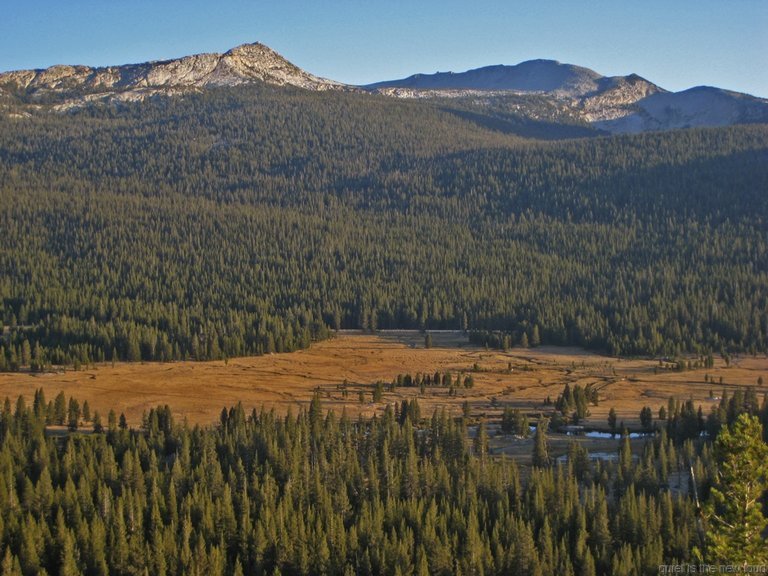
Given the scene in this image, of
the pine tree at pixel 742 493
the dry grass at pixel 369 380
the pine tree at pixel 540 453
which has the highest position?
the pine tree at pixel 742 493

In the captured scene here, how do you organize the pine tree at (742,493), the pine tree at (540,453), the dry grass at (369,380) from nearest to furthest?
1. the pine tree at (742,493)
2. the pine tree at (540,453)
3. the dry grass at (369,380)

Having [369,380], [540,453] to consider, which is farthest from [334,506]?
[369,380]

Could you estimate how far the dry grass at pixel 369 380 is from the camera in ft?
416

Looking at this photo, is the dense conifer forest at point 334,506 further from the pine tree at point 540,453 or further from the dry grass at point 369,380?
the dry grass at point 369,380

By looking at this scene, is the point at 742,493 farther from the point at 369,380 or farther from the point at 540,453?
the point at 369,380

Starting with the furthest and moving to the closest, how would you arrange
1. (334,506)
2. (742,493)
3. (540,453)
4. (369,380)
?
(369,380)
(540,453)
(334,506)
(742,493)

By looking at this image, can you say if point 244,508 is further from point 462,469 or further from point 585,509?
point 585,509

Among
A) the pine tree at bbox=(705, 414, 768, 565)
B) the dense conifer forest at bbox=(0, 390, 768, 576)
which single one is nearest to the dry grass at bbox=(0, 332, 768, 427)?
the dense conifer forest at bbox=(0, 390, 768, 576)

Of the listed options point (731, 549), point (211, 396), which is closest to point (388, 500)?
point (731, 549)

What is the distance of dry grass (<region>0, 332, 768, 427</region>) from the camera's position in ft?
416

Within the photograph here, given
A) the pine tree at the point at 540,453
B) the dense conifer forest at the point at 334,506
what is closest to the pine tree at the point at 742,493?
the dense conifer forest at the point at 334,506

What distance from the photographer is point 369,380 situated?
147125 millimetres

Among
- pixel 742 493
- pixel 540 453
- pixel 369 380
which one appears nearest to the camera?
pixel 742 493

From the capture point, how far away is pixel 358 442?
3538 inches
